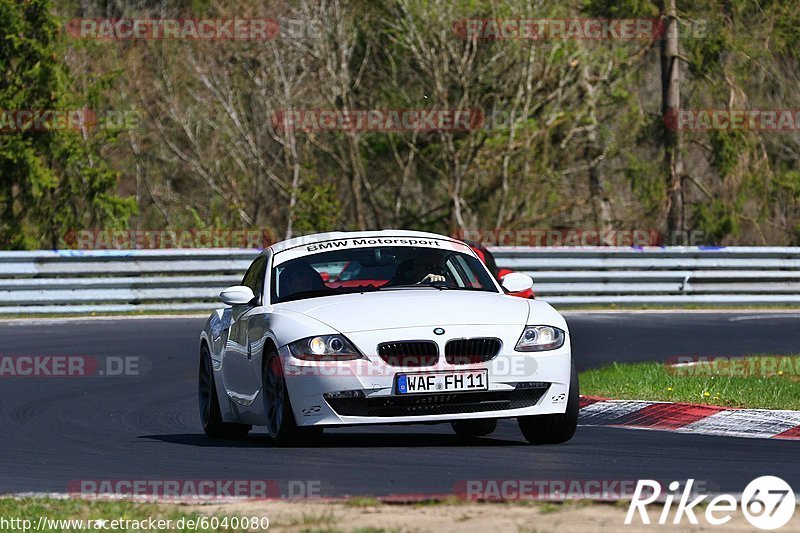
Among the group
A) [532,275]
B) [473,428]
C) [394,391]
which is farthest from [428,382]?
[532,275]

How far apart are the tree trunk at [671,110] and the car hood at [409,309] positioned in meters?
25.7

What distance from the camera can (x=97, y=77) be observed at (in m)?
31.9

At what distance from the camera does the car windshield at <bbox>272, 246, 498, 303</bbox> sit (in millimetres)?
10445

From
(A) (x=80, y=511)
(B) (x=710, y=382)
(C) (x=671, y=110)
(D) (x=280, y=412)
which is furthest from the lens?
(C) (x=671, y=110)

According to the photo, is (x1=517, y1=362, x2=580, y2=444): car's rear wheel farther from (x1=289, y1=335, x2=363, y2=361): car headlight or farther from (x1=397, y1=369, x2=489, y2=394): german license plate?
(x1=289, y1=335, x2=363, y2=361): car headlight

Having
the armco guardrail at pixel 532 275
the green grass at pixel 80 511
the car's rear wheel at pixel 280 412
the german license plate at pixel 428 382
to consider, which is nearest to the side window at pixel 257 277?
the car's rear wheel at pixel 280 412

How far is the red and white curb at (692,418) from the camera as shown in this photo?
408 inches

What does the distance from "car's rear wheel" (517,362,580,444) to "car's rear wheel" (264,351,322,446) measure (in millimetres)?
1280

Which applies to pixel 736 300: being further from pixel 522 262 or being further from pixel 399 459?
pixel 399 459

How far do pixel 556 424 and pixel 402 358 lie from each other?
3.54ft

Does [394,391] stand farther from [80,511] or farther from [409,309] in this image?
[80,511]

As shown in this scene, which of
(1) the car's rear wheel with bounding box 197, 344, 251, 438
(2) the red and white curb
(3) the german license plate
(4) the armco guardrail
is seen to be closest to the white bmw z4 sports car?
(3) the german license plate

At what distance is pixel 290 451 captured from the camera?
31.0ft

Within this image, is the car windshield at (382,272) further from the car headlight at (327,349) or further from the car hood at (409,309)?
the car headlight at (327,349)
